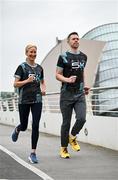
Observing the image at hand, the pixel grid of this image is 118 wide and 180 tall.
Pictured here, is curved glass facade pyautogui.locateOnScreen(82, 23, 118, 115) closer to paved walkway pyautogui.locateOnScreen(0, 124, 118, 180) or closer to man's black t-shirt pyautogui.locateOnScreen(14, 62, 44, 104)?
paved walkway pyautogui.locateOnScreen(0, 124, 118, 180)

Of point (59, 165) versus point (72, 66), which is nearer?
point (59, 165)

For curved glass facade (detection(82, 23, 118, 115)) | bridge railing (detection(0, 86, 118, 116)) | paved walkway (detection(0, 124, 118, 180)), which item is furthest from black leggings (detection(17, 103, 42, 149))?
curved glass facade (detection(82, 23, 118, 115))

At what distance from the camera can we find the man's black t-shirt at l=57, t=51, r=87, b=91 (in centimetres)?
845

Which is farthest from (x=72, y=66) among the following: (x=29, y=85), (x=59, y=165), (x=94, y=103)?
(x=94, y=103)

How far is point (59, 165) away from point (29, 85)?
127 cm

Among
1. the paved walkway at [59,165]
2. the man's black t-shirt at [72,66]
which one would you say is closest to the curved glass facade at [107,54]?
the paved walkway at [59,165]

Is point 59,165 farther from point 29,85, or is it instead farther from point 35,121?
point 29,85

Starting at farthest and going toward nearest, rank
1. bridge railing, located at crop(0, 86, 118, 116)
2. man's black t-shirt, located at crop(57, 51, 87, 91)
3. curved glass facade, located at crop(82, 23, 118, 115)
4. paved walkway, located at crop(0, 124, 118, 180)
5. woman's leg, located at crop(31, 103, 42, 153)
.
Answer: curved glass facade, located at crop(82, 23, 118, 115) → bridge railing, located at crop(0, 86, 118, 116) → man's black t-shirt, located at crop(57, 51, 87, 91) → woman's leg, located at crop(31, 103, 42, 153) → paved walkway, located at crop(0, 124, 118, 180)

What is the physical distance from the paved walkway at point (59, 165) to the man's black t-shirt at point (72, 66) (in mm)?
1150

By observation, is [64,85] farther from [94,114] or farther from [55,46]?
[55,46]

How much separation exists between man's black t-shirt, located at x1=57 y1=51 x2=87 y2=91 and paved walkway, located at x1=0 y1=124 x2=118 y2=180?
3.77ft

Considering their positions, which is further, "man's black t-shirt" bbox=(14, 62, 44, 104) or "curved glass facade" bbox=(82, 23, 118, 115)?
"curved glass facade" bbox=(82, 23, 118, 115)

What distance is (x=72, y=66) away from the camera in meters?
8.45

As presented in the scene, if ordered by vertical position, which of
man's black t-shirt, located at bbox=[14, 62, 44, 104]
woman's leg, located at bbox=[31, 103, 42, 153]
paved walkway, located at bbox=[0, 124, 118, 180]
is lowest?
paved walkway, located at bbox=[0, 124, 118, 180]
